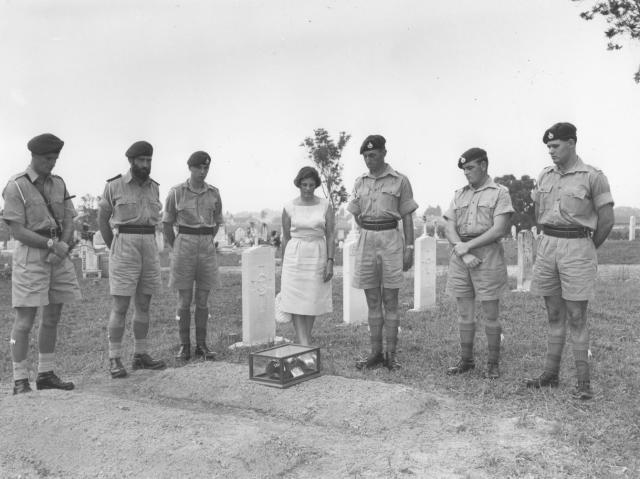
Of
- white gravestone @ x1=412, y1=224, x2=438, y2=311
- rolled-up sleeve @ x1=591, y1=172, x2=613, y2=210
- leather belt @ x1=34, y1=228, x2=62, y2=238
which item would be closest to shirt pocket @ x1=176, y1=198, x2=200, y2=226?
leather belt @ x1=34, y1=228, x2=62, y2=238

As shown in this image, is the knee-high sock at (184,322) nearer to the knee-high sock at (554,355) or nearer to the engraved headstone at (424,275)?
the knee-high sock at (554,355)

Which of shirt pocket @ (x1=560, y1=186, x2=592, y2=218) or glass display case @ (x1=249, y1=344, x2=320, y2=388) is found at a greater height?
shirt pocket @ (x1=560, y1=186, x2=592, y2=218)

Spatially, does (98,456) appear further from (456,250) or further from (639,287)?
(639,287)

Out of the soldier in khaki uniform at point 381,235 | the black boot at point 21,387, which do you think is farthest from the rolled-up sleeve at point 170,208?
the black boot at point 21,387

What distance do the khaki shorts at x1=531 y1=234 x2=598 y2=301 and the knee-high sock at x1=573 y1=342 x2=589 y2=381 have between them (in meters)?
0.40

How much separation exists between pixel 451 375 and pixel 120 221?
11.1ft

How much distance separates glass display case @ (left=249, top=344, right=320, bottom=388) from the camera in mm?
5160

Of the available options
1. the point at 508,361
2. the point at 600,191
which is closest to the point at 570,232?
the point at 600,191

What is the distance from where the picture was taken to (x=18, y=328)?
5242 mm

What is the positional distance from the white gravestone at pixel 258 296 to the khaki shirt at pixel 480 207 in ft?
8.85

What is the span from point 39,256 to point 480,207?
3.77 meters

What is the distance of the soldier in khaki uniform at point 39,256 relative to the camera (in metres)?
5.14

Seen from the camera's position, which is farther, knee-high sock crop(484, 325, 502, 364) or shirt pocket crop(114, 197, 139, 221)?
shirt pocket crop(114, 197, 139, 221)

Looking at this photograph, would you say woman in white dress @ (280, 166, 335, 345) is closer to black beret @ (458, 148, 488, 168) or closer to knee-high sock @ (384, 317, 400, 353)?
knee-high sock @ (384, 317, 400, 353)
